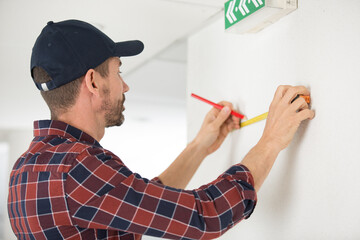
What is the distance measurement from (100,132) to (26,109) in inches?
132

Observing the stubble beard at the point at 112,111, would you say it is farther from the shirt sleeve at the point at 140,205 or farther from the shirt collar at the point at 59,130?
the shirt sleeve at the point at 140,205

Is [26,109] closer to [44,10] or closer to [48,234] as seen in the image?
[44,10]

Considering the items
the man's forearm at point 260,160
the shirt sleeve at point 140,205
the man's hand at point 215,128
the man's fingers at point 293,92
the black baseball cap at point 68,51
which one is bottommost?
the shirt sleeve at point 140,205

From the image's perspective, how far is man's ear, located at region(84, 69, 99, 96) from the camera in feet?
4.20

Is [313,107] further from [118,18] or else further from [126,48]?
[118,18]

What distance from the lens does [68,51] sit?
1253 millimetres

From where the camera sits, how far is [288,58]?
1377mm

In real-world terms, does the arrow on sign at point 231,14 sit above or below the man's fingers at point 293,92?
above

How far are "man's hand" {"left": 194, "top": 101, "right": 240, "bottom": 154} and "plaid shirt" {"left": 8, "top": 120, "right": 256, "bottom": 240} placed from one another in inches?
21.8

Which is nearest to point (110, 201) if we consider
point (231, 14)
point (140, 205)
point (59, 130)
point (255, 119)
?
point (140, 205)

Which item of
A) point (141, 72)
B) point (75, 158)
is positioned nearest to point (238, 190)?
point (75, 158)

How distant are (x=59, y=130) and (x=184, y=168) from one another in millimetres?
625

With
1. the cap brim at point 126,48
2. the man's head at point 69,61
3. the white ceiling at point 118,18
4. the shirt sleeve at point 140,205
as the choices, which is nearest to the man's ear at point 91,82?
the man's head at point 69,61

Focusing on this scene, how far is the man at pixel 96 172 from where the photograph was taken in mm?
1077
